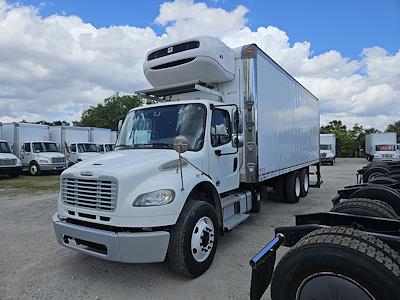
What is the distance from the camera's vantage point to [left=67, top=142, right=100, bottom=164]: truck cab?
72.7ft

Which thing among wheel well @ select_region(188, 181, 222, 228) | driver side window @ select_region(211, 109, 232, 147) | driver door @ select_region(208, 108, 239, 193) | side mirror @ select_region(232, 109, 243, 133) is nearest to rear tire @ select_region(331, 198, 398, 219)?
wheel well @ select_region(188, 181, 222, 228)

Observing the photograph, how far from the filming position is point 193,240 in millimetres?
4066

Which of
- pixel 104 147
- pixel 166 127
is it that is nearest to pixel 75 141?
pixel 104 147

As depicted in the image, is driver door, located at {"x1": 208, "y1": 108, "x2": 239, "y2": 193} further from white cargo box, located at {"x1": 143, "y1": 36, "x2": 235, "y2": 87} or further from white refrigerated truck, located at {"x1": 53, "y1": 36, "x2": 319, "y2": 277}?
white cargo box, located at {"x1": 143, "y1": 36, "x2": 235, "y2": 87}

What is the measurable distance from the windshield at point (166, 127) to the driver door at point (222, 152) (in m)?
0.26

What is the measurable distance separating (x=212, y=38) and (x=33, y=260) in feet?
15.7

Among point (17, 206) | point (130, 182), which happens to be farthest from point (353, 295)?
point (17, 206)

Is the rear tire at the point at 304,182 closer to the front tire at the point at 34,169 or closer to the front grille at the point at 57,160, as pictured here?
the front grille at the point at 57,160

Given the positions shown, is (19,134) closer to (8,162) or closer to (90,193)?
(8,162)

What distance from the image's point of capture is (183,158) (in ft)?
14.4

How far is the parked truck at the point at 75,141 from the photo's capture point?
22375mm

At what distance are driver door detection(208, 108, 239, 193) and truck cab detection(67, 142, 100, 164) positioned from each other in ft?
60.3

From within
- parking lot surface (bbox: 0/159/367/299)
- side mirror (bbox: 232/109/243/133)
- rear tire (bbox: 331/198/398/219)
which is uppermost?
side mirror (bbox: 232/109/243/133)

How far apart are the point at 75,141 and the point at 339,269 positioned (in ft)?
83.1
